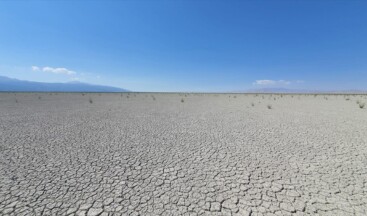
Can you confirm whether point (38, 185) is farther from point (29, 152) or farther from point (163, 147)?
point (163, 147)

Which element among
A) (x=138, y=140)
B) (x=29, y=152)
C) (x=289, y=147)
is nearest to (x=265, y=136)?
(x=289, y=147)

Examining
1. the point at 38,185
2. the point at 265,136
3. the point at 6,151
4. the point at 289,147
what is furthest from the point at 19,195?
the point at 265,136

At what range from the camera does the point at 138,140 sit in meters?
5.78

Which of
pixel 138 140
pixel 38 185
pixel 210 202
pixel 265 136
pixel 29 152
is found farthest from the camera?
pixel 265 136

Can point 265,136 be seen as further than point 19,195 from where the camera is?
Yes

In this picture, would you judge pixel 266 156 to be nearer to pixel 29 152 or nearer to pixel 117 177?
pixel 117 177

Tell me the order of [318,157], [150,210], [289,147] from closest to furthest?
[150,210] → [318,157] → [289,147]

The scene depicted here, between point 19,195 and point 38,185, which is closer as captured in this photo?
point 19,195

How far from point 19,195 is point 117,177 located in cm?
144

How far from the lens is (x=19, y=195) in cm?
279

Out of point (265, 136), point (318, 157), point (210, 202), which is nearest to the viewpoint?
point (210, 202)

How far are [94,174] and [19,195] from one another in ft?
3.53

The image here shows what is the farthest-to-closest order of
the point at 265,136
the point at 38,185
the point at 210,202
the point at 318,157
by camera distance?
1. the point at 265,136
2. the point at 318,157
3. the point at 38,185
4. the point at 210,202

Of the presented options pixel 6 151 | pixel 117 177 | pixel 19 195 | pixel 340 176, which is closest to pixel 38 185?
pixel 19 195
